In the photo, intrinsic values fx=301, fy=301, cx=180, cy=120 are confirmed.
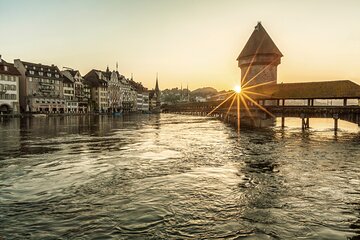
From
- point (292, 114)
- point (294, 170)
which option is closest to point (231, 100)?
point (292, 114)

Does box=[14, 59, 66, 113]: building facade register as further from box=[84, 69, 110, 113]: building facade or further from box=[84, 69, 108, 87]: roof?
box=[84, 69, 108, 87]: roof

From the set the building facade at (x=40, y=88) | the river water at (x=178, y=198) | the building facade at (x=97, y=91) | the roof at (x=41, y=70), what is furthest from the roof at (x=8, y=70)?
the river water at (x=178, y=198)

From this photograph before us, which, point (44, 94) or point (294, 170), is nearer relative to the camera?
point (294, 170)

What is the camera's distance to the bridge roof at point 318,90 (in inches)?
1377

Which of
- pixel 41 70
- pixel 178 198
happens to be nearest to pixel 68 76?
pixel 41 70

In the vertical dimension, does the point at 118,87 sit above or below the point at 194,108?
above

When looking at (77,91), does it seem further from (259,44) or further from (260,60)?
(260,60)

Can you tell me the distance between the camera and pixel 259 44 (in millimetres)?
58906

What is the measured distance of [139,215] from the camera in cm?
694

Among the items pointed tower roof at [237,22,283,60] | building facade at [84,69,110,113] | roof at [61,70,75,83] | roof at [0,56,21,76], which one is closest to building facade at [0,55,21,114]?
roof at [0,56,21,76]

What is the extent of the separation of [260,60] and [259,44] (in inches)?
138

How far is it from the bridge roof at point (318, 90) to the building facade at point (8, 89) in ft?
176

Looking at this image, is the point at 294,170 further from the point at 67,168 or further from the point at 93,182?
the point at 67,168

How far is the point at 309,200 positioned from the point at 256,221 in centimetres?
235
